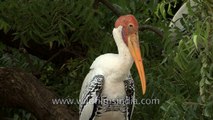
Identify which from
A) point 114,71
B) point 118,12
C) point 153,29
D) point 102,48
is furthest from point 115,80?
point 118,12

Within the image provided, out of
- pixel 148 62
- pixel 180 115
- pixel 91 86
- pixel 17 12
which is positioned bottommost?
pixel 180 115

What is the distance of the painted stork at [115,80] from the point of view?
2.55 m

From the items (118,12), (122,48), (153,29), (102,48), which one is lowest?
(122,48)

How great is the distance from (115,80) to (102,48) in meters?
0.46

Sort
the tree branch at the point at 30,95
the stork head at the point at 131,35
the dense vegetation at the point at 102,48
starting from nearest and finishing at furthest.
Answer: the dense vegetation at the point at 102,48 < the stork head at the point at 131,35 < the tree branch at the point at 30,95

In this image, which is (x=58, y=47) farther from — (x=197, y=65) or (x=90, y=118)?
(x=197, y=65)

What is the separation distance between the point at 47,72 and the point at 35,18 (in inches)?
28.3

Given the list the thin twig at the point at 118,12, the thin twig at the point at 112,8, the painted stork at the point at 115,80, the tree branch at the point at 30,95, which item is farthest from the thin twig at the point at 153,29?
the tree branch at the point at 30,95

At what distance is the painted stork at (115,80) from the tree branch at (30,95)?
283 millimetres

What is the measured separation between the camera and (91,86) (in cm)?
262

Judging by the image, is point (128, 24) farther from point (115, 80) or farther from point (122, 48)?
point (115, 80)

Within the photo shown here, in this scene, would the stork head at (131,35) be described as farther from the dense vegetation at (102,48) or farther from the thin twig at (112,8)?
the thin twig at (112,8)

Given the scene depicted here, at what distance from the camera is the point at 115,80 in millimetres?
2627

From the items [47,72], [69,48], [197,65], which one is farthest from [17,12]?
[197,65]
